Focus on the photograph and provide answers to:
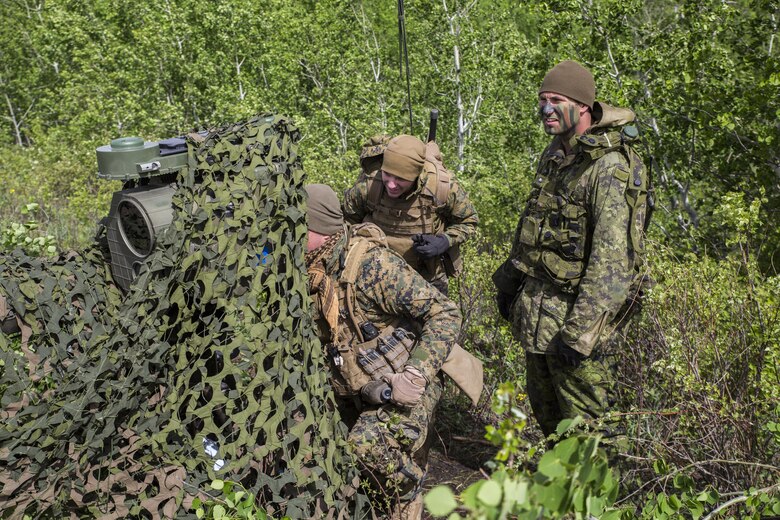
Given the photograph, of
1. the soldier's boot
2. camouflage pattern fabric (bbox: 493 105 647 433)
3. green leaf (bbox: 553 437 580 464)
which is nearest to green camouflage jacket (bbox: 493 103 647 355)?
camouflage pattern fabric (bbox: 493 105 647 433)

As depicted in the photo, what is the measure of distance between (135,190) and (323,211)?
30.8 inches

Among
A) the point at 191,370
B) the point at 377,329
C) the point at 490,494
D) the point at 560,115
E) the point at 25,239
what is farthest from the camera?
the point at 25,239

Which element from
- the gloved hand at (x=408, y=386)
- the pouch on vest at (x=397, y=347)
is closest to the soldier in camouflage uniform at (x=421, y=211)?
the pouch on vest at (x=397, y=347)

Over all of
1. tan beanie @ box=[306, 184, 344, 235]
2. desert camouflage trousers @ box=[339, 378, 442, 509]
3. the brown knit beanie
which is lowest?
desert camouflage trousers @ box=[339, 378, 442, 509]

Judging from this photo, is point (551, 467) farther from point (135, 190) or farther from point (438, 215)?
point (438, 215)

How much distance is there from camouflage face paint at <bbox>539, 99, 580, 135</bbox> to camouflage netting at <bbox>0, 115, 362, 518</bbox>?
1.28 meters

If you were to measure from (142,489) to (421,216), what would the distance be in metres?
2.41

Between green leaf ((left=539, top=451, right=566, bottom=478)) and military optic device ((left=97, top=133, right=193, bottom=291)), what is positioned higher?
green leaf ((left=539, top=451, right=566, bottom=478))

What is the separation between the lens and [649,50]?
7.47 meters

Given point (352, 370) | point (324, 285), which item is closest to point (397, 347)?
point (352, 370)

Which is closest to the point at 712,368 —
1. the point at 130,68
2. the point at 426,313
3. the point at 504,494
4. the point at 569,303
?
the point at 569,303

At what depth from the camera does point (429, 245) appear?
444cm

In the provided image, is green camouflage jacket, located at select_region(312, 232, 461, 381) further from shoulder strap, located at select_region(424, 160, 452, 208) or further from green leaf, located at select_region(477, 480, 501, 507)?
green leaf, located at select_region(477, 480, 501, 507)

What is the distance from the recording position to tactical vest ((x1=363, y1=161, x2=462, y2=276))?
176 inches
